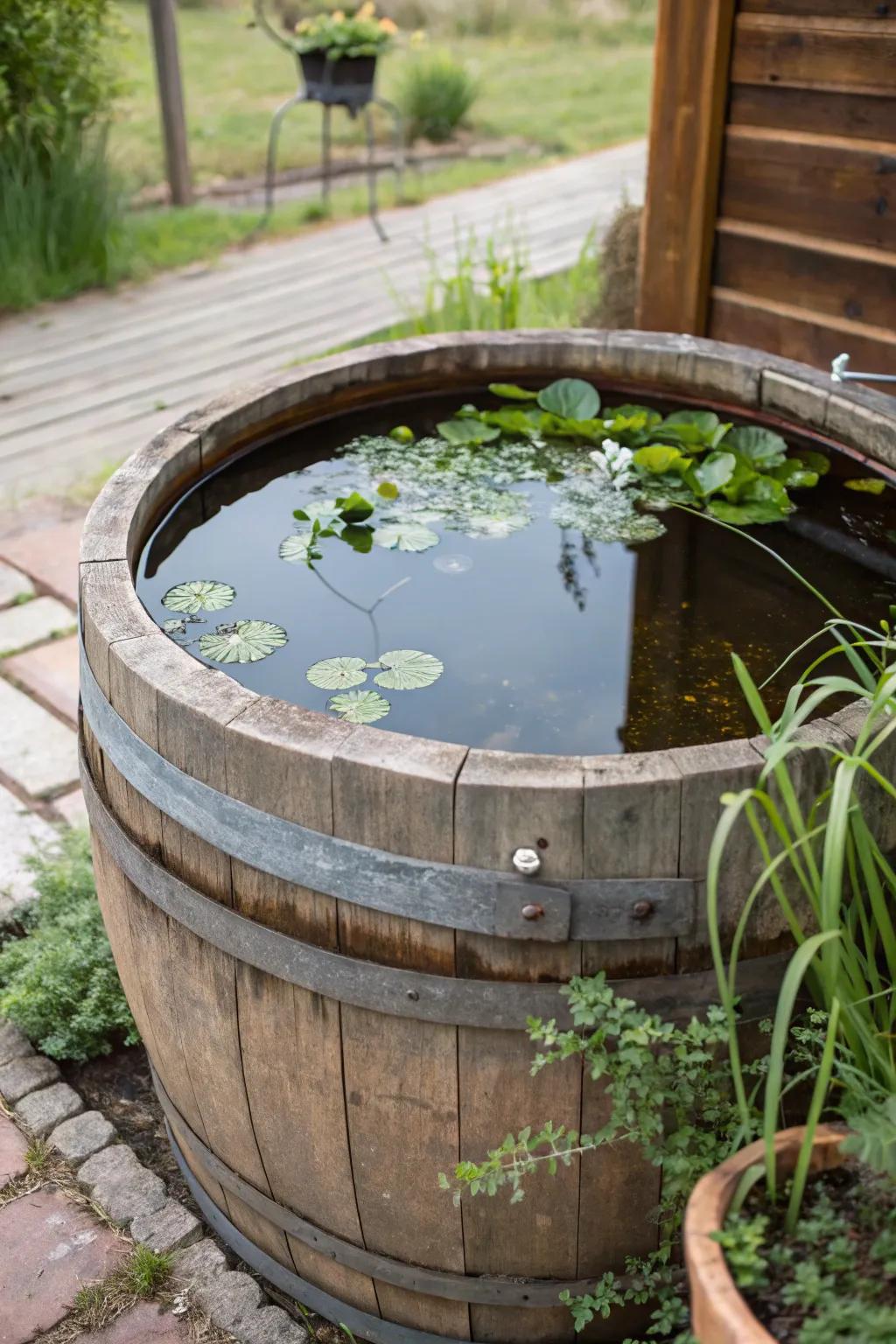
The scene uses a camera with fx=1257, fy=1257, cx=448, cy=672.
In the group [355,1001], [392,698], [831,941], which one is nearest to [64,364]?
[392,698]

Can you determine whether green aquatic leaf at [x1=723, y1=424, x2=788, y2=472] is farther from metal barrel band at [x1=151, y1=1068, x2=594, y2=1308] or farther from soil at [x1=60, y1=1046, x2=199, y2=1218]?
soil at [x1=60, y1=1046, x2=199, y2=1218]

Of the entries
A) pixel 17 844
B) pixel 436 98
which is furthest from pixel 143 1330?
pixel 436 98

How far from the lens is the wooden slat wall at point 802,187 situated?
8.79ft

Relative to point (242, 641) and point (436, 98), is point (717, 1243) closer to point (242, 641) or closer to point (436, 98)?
point (242, 641)

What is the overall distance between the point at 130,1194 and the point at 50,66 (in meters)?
4.45

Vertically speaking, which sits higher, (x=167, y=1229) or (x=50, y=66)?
(x=50, y=66)

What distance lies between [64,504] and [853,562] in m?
2.43

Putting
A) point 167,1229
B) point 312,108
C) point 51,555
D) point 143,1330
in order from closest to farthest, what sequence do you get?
point 143,1330 < point 167,1229 < point 51,555 < point 312,108

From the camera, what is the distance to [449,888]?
119 cm

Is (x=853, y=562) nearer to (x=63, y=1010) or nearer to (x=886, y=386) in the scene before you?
(x=886, y=386)

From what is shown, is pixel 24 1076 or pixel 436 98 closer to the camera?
pixel 24 1076

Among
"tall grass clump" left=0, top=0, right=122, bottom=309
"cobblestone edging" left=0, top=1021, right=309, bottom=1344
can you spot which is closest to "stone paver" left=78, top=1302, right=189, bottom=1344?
"cobblestone edging" left=0, top=1021, right=309, bottom=1344

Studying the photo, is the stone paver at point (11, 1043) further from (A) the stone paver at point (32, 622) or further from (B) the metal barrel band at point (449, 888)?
(A) the stone paver at point (32, 622)

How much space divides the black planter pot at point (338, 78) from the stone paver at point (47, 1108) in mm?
4875
